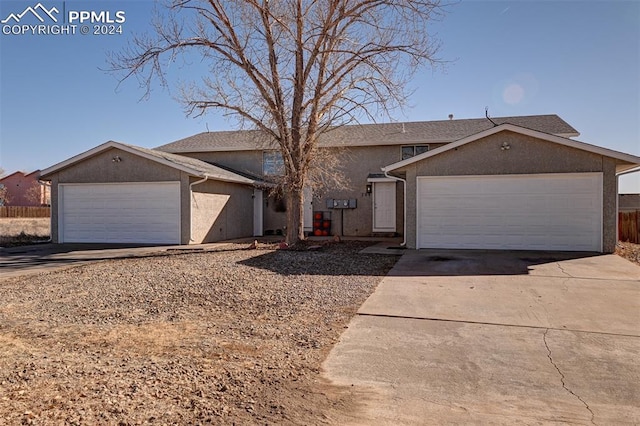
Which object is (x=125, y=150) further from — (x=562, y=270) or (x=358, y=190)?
(x=562, y=270)

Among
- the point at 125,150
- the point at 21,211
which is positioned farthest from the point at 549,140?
the point at 21,211

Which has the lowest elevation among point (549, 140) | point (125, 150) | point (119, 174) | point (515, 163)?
point (119, 174)

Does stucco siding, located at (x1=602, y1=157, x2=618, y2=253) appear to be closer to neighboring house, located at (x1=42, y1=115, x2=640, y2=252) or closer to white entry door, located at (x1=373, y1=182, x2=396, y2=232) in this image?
neighboring house, located at (x1=42, y1=115, x2=640, y2=252)

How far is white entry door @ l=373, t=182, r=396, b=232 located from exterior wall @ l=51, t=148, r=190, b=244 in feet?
25.6

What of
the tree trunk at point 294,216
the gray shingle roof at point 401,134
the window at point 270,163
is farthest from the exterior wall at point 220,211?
the tree trunk at point 294,216

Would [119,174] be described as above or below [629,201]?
above

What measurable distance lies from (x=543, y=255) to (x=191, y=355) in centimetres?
1005

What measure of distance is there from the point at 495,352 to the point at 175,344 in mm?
3346

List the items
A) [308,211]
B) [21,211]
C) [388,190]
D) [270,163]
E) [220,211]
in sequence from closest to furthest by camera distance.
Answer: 1. [220,211]
2. [388,190]
3. [308,211]
4. [270,163]
5. [21,211]

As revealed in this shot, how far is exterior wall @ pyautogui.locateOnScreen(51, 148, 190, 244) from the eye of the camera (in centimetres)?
1477

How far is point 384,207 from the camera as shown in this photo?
18000 millimetres

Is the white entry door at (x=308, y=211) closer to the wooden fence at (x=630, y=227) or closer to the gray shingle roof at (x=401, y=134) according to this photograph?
the gray shingle roof at (x=401, y=134)

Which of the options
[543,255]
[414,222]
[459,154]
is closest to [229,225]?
[414,222]

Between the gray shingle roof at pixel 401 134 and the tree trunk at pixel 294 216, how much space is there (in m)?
3.93
